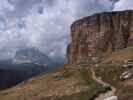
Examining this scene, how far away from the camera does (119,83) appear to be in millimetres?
75062

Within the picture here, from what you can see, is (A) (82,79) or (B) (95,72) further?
(B) (95,72)

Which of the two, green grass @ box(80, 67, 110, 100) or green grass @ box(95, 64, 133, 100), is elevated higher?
green grass @ box(95, 64, 133, 100)

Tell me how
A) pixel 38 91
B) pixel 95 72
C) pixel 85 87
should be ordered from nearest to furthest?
pixel 85 87 < pixel 38 91 < pixel 95 72

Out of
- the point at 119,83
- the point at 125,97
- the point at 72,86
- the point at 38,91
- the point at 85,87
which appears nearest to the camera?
the point at 125,97

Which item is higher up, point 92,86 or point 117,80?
point 117,80

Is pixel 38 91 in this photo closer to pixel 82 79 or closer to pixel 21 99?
pixel 21 99

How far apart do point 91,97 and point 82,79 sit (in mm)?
30638

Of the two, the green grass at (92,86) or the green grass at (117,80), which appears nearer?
the green grass at (117,80)

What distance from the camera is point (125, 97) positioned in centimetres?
5500

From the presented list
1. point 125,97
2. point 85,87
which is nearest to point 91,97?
point 125,97

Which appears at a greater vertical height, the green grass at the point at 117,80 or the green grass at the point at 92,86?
the green grass at the point at 117,80

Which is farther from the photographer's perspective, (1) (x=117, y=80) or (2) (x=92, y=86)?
(1) (x=117, y=80)

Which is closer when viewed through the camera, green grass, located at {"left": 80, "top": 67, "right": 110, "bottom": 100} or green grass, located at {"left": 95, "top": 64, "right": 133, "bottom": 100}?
green grass, located at {"left": 95, "top": 64, "right": 133, "bottom": 100}

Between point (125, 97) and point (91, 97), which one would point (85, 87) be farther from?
point (125, 97)
